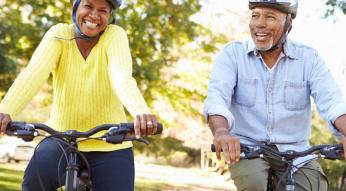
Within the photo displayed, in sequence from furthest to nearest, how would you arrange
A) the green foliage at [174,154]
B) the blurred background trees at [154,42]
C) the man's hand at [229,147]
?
the green foliage at [174,154]
the blurred background trees at [154,42]
the man's hand at [229,147]

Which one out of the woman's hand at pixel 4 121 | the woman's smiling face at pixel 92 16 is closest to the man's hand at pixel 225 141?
the woman's smiling face at pixel 92 16

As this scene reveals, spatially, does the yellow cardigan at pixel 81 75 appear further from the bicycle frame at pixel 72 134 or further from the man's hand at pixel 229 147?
the man's hand at pixel 229 147

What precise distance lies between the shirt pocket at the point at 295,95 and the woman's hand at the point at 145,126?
1.22 metres

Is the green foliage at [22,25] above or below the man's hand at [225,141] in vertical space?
above

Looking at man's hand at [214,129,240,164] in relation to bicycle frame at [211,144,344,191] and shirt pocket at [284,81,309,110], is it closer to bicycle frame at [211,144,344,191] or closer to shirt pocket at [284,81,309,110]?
bicycle frame at [211,144,344,191]

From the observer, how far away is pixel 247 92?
3.94m

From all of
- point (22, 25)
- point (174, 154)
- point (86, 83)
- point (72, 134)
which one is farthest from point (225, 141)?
point (174, 154)

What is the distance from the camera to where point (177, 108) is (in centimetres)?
1622

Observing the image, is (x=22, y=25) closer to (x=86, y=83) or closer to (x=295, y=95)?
(x=86, y=83)

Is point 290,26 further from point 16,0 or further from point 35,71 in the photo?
point 16,0

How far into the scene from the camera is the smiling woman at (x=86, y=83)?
3650mm

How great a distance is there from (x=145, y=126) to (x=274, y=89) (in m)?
1.22

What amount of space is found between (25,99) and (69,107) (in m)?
0.39

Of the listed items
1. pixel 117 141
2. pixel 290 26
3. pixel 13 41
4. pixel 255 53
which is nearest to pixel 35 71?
pixel 117 141
